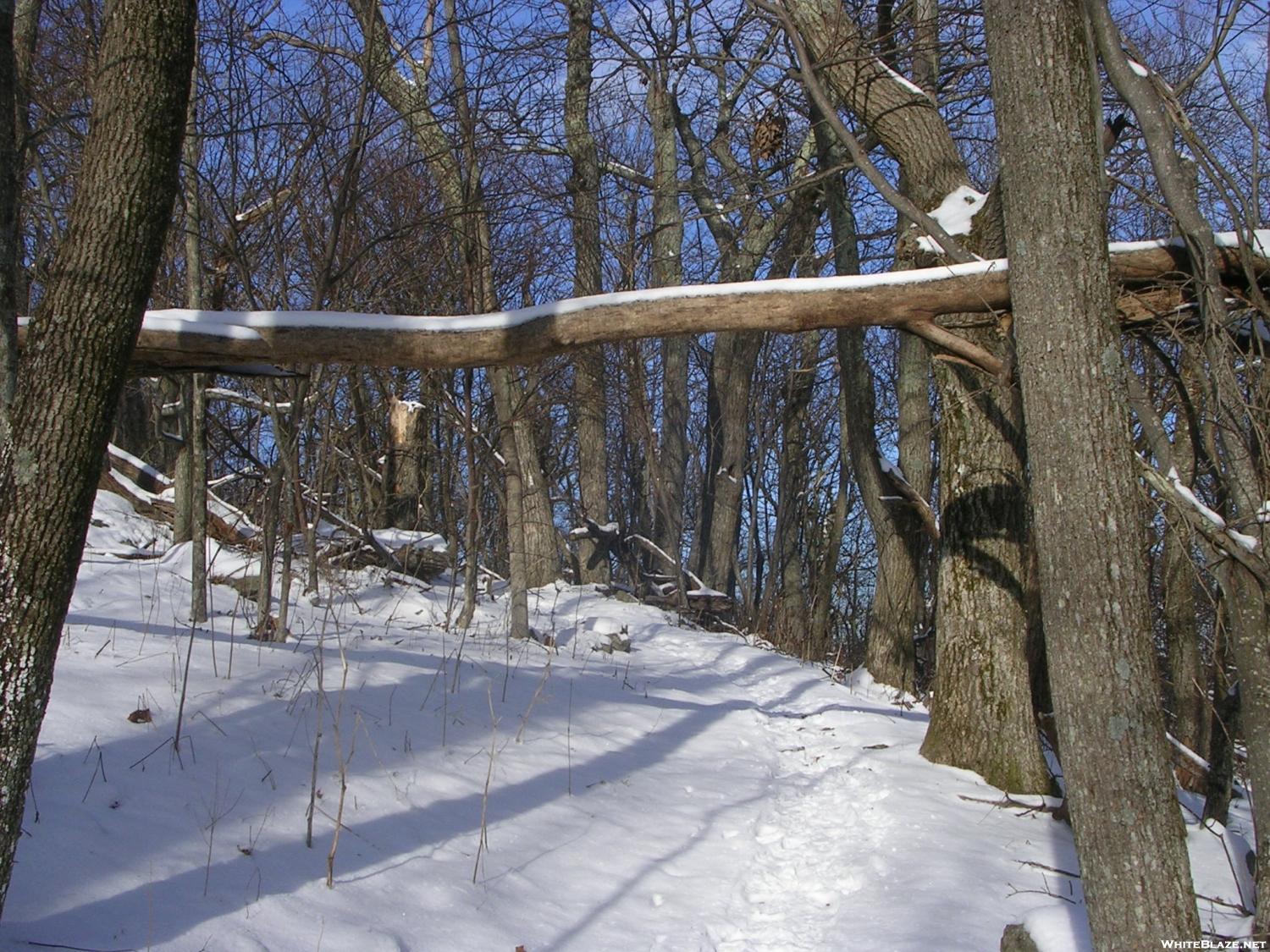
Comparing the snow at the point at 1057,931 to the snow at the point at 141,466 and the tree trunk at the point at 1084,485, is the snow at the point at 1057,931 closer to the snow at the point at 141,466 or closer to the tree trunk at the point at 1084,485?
the tree trunk at the point at 1084,485

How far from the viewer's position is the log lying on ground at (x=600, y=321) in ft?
14.1

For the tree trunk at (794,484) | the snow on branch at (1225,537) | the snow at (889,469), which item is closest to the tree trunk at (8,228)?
the snow on branch at (1225,537)

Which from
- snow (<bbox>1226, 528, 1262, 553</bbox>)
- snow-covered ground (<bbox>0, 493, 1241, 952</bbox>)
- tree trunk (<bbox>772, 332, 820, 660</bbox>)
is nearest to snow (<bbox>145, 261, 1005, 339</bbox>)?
snow-covered ground (<bbox>0, 493, 1241, 952</bbox>)

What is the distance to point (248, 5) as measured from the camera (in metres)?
6.75

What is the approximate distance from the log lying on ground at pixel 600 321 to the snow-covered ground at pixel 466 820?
4.29ft

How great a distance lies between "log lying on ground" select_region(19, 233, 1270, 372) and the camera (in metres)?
4.30

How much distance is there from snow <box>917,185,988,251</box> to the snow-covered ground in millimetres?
3144

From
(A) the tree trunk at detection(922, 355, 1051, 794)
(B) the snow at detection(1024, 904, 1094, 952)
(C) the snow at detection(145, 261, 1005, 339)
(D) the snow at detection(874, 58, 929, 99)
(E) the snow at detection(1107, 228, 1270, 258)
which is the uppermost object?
(D) the snow at detection(874, 58, 929, 99)

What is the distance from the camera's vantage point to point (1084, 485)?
326 centimetres

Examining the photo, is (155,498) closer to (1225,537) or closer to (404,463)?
(404,463)

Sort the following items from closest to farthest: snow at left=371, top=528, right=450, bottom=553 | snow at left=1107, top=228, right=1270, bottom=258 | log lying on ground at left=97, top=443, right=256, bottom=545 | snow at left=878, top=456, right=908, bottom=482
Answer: snow at left=1107, top=228, right=1270, bottom=258 → snow at left=878, top=456, right=908, bottom=482 → log lying on ground at left=97, top=443, right=256, bottom=545 → snow at left=371, top=528, right=450, bottom=553

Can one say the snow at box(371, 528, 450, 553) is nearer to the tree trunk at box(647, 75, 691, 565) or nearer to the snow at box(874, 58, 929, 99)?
the tree trunk at box(647, 75, 691, 565)

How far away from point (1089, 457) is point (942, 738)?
2.98m

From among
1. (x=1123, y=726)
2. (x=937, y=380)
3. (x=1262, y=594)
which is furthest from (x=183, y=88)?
(x=937, y=380)
